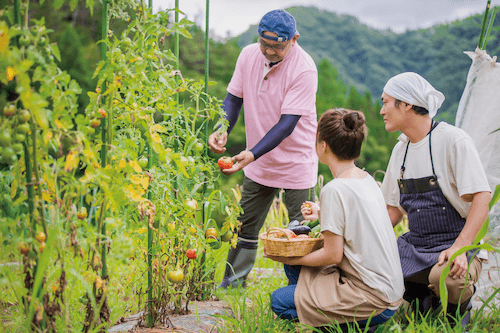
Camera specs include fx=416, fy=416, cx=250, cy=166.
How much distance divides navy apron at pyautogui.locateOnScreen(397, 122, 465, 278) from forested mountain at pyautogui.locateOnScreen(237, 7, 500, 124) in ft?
103

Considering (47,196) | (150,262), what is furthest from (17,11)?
(150,262)

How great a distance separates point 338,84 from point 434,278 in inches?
1119

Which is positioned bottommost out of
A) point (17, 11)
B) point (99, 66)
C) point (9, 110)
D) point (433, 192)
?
point (433, 192)

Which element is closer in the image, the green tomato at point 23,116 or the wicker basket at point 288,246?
the green tomato at point 23,116

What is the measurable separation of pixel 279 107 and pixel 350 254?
1.13 metres

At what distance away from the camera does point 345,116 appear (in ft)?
6.53

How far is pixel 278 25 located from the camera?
2359 mm

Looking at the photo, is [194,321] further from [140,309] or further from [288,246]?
[288,246]

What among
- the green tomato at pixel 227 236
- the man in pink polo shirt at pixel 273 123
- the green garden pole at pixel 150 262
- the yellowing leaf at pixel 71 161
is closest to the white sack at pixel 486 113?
the man in pink polo shirt at pixel 273 123

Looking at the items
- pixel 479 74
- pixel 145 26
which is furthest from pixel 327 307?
pixel 479 74

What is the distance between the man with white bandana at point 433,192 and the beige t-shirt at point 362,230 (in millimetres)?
349

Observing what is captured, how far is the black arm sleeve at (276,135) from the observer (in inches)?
95.8

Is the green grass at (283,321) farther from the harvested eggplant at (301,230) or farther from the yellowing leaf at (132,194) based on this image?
the yellowing leaf at (132,194)

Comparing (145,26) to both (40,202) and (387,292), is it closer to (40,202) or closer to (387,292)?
(40,202)
